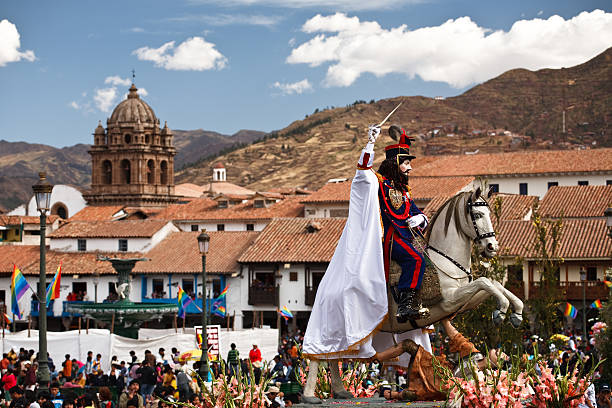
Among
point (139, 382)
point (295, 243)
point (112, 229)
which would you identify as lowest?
point (139, 382)

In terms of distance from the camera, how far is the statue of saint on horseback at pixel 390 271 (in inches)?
396

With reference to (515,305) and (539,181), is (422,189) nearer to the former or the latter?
(539,181)

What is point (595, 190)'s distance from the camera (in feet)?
205

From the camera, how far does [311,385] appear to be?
1041cm

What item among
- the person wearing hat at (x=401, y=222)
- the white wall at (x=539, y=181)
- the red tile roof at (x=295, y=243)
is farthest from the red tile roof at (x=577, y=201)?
the person wearing hat at (x=401, y=222)

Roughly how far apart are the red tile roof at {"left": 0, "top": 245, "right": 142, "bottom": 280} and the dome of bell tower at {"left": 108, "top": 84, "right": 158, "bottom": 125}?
52.7m

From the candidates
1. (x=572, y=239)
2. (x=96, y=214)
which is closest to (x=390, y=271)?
(x=572, y=239)

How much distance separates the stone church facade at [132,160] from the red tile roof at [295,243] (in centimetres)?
5997

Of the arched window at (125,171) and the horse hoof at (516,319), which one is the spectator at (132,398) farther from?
the arched window at (125,171)

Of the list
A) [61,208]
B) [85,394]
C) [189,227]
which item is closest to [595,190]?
[189,227]

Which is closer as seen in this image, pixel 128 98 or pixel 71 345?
pixel 71 345

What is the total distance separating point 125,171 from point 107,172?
2356 millimetres

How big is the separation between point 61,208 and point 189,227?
36709 millimetres

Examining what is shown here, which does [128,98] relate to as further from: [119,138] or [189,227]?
[189,227]
